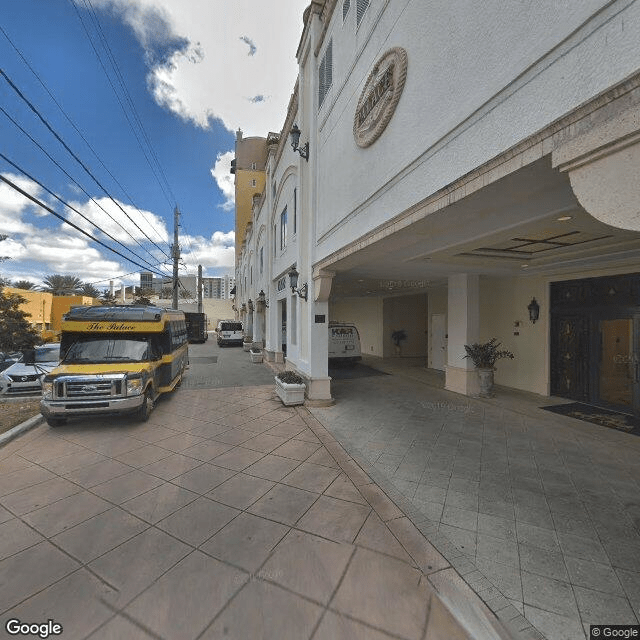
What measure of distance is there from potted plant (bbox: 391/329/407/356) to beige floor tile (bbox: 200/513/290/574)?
46.0 feet

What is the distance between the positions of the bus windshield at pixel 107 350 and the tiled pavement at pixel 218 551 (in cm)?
196

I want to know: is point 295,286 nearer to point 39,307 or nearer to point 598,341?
point 598,341

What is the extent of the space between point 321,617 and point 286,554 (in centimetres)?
68

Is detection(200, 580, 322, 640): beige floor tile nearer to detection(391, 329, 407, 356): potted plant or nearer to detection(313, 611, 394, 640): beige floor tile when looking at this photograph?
detection(313, 611, 394, 640): beige floor tile

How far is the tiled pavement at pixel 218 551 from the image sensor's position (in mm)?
2225

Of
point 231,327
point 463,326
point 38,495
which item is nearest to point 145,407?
point 38,495

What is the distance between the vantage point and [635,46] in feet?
6.12

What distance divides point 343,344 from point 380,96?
9748 millimetres

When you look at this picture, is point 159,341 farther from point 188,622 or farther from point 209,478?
point 188,622

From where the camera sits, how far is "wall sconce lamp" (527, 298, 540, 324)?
28.5 feet

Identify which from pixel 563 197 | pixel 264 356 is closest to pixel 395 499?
pixel 563 197

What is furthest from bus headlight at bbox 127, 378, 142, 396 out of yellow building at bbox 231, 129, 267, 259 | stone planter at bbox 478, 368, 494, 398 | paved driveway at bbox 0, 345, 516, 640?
yellow building at bbox 231, 129, 267, 259

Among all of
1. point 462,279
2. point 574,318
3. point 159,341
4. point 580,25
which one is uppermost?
point 580,25

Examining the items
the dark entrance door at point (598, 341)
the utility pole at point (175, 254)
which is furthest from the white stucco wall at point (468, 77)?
the utility pole at point (175, 254)
